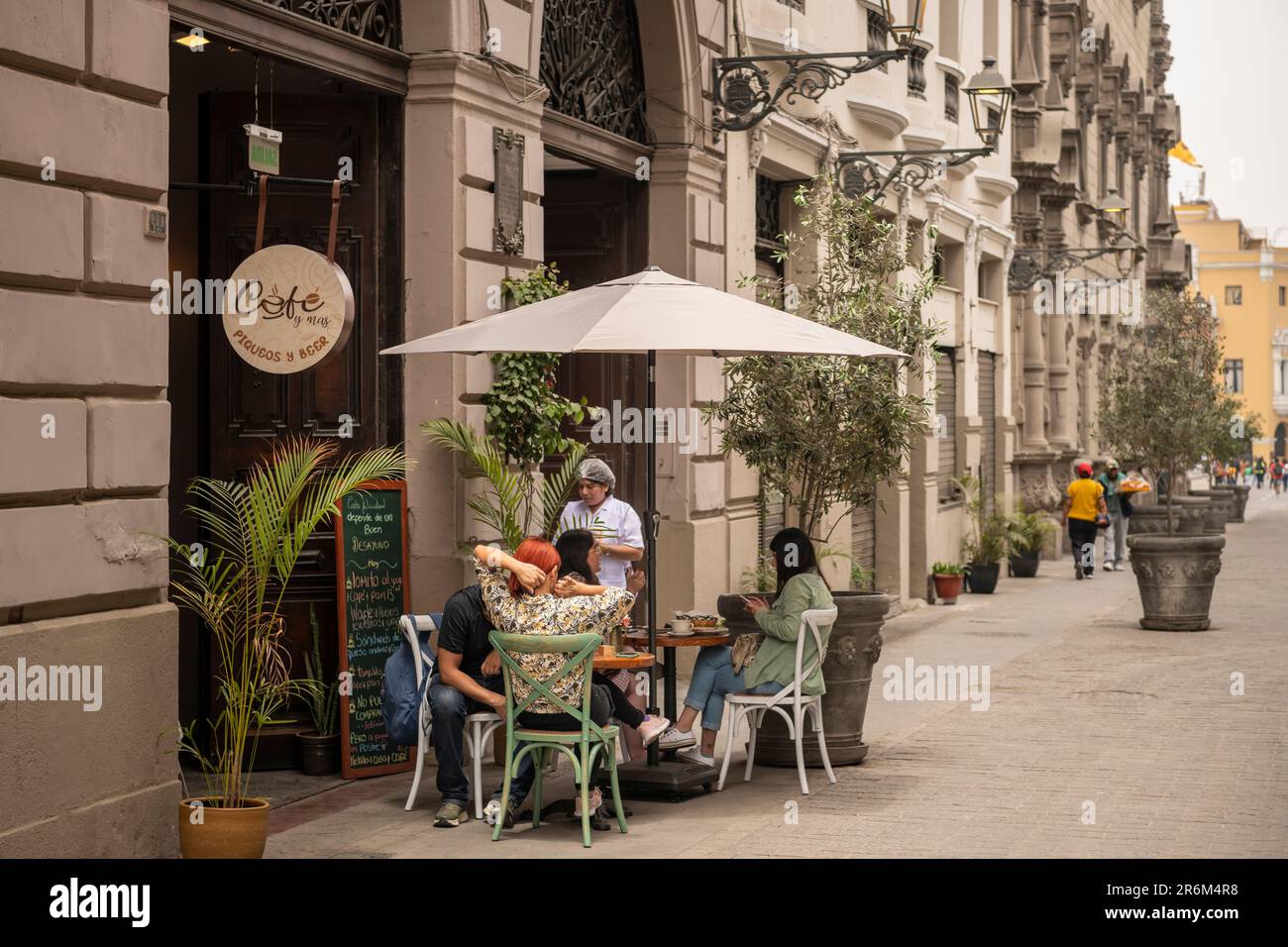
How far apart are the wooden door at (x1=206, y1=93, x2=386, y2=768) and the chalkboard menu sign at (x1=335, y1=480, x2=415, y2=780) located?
355 millimetres

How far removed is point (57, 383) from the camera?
7.03 meters

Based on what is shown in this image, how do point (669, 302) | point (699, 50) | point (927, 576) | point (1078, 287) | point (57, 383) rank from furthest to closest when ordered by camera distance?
point (1078, 287), point (927, 576), point (699, 50), point (669, 302), point (57, 383)

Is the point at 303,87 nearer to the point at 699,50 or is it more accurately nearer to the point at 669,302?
the point at 669,302

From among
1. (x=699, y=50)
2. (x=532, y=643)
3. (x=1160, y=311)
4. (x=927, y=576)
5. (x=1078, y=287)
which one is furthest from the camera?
(x=1078, y=287)

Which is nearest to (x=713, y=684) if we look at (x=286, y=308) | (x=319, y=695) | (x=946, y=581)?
(x=319, y=695)

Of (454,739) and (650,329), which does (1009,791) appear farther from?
(650,329)

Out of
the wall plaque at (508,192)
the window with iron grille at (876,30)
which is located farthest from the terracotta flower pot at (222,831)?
the window with iron grille at (876,30)

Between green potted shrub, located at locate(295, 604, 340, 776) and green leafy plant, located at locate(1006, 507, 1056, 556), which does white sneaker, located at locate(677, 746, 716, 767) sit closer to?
green potted shrub, located at locate(295, 604, 340, 776)

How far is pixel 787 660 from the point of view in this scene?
9547mm

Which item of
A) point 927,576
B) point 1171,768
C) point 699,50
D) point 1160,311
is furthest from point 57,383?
point 1160,311
